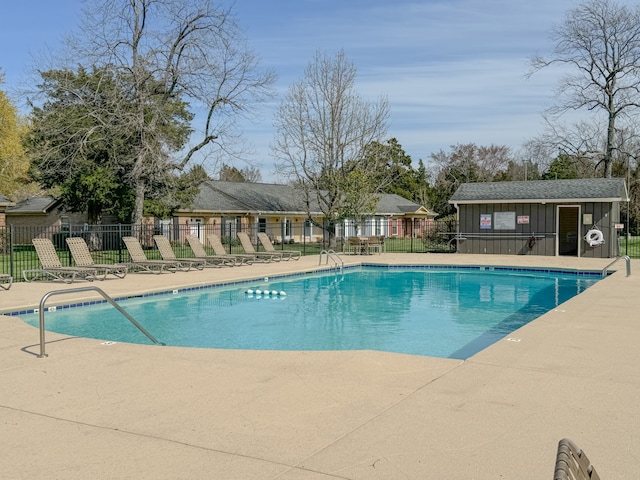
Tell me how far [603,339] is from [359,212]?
1928cm

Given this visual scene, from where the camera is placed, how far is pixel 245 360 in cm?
609

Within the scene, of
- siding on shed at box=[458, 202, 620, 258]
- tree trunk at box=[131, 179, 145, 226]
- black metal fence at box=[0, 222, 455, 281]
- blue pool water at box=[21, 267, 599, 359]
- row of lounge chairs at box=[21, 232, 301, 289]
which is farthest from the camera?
tree trunk at box=[131, 179, 145, 226]

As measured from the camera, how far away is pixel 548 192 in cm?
2212

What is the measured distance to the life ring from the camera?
68.1 ft

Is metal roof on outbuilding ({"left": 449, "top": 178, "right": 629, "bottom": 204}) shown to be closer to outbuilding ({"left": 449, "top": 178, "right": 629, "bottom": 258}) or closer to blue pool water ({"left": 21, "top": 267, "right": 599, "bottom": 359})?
outbuilding ({"left": 449, "top": 178, "right": 629, "bottom": 258})

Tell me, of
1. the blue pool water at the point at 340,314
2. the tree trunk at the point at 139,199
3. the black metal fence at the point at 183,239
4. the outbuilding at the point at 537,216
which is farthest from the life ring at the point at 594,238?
the tree trunk at the point at 139,199

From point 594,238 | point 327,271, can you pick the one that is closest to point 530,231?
point 594,238

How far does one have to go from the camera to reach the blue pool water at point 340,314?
9.04 m

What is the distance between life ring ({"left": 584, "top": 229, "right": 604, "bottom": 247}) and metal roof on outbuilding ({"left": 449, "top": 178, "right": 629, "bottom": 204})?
3.76 feet

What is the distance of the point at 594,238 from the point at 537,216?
2197mm

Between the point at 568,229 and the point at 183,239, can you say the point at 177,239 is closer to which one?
the point at 183,239

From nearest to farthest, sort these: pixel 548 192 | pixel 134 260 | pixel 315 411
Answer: pixel 315 411
pixel 134 260
pixel 548 192

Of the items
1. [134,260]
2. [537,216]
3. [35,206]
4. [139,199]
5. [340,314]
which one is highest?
[35,206]

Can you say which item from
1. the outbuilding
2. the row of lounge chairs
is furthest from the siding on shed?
the row of lounge chairs
